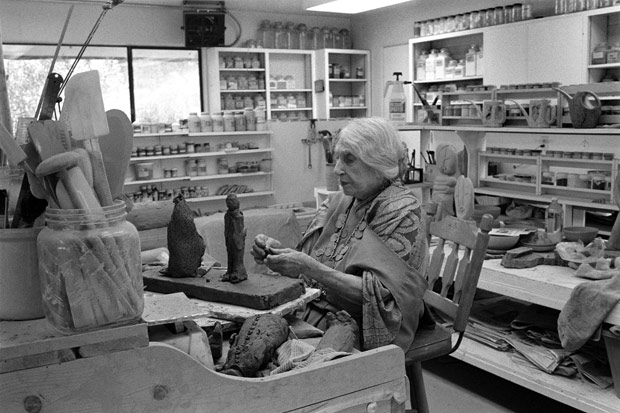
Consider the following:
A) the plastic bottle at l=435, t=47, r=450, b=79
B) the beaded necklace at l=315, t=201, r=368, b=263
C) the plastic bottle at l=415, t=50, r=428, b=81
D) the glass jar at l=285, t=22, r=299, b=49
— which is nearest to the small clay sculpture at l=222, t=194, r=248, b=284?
the beaded necklace at l=315, t=201, r=368, b=263

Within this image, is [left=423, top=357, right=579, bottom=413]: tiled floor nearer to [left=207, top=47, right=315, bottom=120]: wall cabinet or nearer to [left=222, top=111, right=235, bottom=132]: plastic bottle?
[left=222, top=111, right=235, bottom=132]: plastic bottle

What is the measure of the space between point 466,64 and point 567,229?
4.66m

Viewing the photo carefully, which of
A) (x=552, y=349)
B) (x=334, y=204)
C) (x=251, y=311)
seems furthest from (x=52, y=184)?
(x=552, y=349)

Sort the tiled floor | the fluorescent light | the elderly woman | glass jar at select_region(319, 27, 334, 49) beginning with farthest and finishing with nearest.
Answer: glass jar at select_region(319, 27, 334, 49) → the fluorescent light → the tiled floor → the elderly woman

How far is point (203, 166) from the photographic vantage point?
685cm

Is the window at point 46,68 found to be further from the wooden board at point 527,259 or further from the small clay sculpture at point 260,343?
the small clay sculpture at point 260,343

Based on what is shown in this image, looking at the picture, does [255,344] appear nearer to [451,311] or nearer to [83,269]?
[83,269]

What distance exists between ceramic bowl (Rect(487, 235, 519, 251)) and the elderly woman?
111 cm

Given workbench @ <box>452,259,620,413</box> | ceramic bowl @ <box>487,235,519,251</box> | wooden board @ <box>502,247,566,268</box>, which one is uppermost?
ceramic bowl @ <box>487,235,519,251</box>

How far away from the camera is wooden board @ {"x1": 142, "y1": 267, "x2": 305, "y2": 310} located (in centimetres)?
149

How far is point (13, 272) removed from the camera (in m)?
0.93

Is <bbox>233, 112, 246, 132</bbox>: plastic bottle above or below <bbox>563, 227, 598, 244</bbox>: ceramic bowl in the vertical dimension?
above

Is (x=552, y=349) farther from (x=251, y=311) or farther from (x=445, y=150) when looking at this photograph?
(x=251, y=311)

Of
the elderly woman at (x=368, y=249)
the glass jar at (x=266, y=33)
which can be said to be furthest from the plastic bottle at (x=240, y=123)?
the elderly woman at (x=368, y=249)
